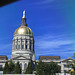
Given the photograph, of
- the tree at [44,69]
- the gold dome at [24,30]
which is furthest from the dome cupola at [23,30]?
the tree at [44,69]

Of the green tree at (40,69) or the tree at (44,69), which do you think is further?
the tree at (44,69)

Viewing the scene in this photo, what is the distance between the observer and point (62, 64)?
8669 centimetres

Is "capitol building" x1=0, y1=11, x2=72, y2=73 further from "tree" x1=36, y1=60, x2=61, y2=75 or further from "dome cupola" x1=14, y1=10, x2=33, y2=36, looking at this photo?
"tree" x1=36, y1=60, x2=61, y2=75

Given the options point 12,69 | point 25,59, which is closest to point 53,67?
point 12,69

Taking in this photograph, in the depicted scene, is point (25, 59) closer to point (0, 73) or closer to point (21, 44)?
point (21, 44)

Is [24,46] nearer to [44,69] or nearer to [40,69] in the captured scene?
[44,69]

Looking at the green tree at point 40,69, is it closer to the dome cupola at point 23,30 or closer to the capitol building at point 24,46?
the capitol building at point 24,46

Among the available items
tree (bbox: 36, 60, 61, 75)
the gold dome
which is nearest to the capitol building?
the gold dome

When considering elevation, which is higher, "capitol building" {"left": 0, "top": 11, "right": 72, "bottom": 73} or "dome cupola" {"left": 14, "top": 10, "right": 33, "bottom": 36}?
"dome cupola" {"left": 14, "top": 10, "right": 33, "bottom": 36}

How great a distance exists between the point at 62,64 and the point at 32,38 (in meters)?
18.6

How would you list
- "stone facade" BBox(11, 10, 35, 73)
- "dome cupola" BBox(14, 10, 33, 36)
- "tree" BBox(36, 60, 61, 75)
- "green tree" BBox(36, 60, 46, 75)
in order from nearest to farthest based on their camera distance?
"green tree" BBox(36, 60, 46, 75), "tree" BBox(36, 60, 61, 75), "stone facade" BBox(11, 10, 35, 73), "dome cupola" BBox(14, 10, 33, 36)

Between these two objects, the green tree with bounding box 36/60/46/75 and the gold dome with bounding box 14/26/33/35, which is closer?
the green tree with bounding box 36/60/46/75

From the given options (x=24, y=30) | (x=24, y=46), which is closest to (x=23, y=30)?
(x=24, y=30)

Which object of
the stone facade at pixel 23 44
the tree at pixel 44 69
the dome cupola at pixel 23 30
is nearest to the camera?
the tree at pixel 44 69
